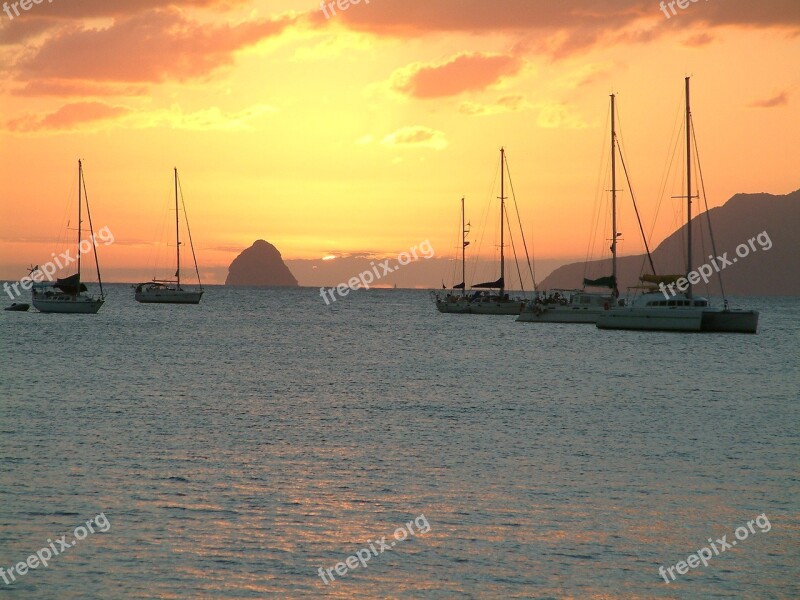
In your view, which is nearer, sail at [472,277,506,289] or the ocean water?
the ocean water

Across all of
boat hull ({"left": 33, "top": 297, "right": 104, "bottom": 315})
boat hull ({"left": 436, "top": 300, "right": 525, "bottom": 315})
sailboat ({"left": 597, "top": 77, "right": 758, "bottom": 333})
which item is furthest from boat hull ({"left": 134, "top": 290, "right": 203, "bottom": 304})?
sailboat ({"left": 597, "top": 77, "right": 758, "bottom": 333})

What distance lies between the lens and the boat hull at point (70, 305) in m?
121

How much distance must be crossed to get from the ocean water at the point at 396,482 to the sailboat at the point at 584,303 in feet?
131

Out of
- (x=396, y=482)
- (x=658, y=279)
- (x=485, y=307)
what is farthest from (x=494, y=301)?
(x=396, y=482)

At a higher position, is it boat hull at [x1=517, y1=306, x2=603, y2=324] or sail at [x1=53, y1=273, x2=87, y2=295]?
sail at [x1=53, y1=273, x2=87, y2=295]

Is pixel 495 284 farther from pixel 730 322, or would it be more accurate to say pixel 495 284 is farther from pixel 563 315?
pixel 730 322

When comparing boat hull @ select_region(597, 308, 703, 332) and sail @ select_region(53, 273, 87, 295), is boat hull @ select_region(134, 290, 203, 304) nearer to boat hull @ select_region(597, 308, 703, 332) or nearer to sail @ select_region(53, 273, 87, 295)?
sail @ select_region(53, 273, 87, 295)

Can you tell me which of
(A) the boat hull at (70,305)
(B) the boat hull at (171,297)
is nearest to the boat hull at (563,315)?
(A) the boat hull at (70,305)

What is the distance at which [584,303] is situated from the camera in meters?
107

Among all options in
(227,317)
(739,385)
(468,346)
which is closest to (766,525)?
(739,385)

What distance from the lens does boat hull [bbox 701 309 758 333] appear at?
90312mm

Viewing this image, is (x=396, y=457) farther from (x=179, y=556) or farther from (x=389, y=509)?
(x=179, y=556)

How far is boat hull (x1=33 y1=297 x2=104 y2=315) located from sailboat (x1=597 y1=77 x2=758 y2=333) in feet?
205

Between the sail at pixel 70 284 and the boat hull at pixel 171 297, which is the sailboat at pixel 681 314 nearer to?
the sail at pixel 70 284
